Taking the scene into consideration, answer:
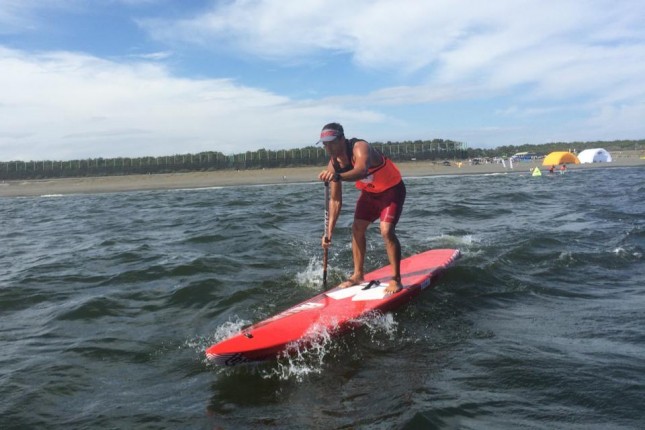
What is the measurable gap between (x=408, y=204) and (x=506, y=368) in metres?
15.4

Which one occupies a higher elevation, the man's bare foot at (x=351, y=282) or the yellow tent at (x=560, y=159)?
the yellow tent at (x=560, y=159)

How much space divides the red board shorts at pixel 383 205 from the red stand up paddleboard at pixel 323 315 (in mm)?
943

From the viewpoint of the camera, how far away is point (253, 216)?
16.6 m

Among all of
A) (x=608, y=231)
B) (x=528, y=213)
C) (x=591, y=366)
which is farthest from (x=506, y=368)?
(x=528, y=213)

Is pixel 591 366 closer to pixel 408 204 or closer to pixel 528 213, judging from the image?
pixel 528 213

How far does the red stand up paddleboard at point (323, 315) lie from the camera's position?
490cm

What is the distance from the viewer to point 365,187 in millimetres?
7230

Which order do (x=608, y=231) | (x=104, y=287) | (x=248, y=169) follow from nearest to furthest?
(x=104, y=287) < (x=608, y=231) < (x=248, y=169)

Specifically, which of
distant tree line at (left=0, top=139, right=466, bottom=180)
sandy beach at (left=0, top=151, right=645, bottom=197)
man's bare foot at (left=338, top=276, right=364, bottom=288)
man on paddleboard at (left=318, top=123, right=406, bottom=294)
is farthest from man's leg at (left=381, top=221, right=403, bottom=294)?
distant tree line at (left=0, top=139, right=466, bottom=180)

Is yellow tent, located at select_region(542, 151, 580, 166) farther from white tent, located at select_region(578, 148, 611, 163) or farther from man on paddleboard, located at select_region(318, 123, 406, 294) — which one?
man on paddleboard, located at select_region(318, 123, 406, 294)

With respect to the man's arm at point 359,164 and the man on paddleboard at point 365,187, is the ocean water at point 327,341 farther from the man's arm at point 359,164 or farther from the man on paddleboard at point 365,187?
the man's arm at point 359,164

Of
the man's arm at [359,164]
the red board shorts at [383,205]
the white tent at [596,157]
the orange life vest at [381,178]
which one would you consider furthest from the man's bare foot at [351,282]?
the white tent at [596,157]

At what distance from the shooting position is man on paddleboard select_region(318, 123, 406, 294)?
6516mm

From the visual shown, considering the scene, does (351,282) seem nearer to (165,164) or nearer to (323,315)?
(323,315)
